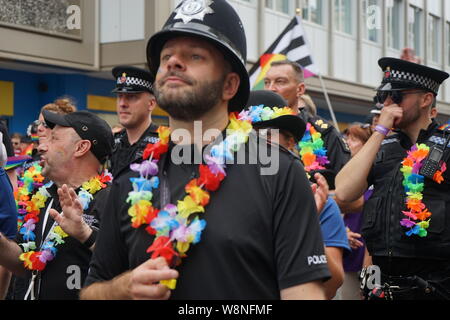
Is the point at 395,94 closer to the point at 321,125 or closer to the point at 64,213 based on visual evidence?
the point at 321,125

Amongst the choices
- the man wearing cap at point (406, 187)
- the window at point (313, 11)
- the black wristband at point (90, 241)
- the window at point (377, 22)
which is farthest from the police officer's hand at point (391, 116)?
the window at point (377, 22)

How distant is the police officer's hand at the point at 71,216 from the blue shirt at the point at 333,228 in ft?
4.13

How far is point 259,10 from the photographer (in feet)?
63.5

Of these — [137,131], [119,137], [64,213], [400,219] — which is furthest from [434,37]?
[64,213]

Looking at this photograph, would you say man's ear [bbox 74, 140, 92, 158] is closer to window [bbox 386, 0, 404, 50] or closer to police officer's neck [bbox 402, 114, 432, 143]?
police officer's neck [bbox 402, 114, 432, 143]

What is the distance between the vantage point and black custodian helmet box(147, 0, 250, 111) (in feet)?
8.81

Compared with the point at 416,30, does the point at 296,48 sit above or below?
below

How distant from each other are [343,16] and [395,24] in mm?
3236

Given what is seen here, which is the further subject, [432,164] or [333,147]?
[333,147]

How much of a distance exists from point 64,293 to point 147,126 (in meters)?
3.04

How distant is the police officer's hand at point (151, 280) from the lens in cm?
241

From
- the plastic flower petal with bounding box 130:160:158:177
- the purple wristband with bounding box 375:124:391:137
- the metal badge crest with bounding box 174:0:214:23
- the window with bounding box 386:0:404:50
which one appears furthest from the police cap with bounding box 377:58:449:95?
the window with bounding box 386:0:404:50

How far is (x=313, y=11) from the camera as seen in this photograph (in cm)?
2208

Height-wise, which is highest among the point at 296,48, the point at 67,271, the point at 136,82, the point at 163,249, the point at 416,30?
the point at 416,30
